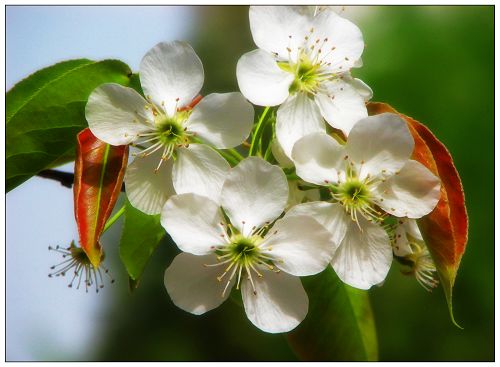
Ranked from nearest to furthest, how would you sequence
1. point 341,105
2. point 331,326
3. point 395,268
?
1. point 341,105
2. point 331,326
3. point 395,268

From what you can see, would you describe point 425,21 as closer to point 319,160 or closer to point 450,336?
point 450,336

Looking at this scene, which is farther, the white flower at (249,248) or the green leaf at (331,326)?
the green leaf at (331,326)

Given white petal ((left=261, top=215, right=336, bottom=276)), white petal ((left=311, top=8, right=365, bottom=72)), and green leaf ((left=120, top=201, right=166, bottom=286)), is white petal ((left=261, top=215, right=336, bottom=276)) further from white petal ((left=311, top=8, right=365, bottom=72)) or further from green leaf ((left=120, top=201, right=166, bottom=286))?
white petal ((left=311, top=8, right=365, bottom=72))

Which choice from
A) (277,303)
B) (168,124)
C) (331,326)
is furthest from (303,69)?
(331,326)

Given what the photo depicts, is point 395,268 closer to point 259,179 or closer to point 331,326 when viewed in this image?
point 331,326

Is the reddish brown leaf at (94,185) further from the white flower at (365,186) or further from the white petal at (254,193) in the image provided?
the white flower at (365,186)

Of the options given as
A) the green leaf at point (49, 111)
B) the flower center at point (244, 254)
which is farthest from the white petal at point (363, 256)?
the green leaf at point (49, 111)
